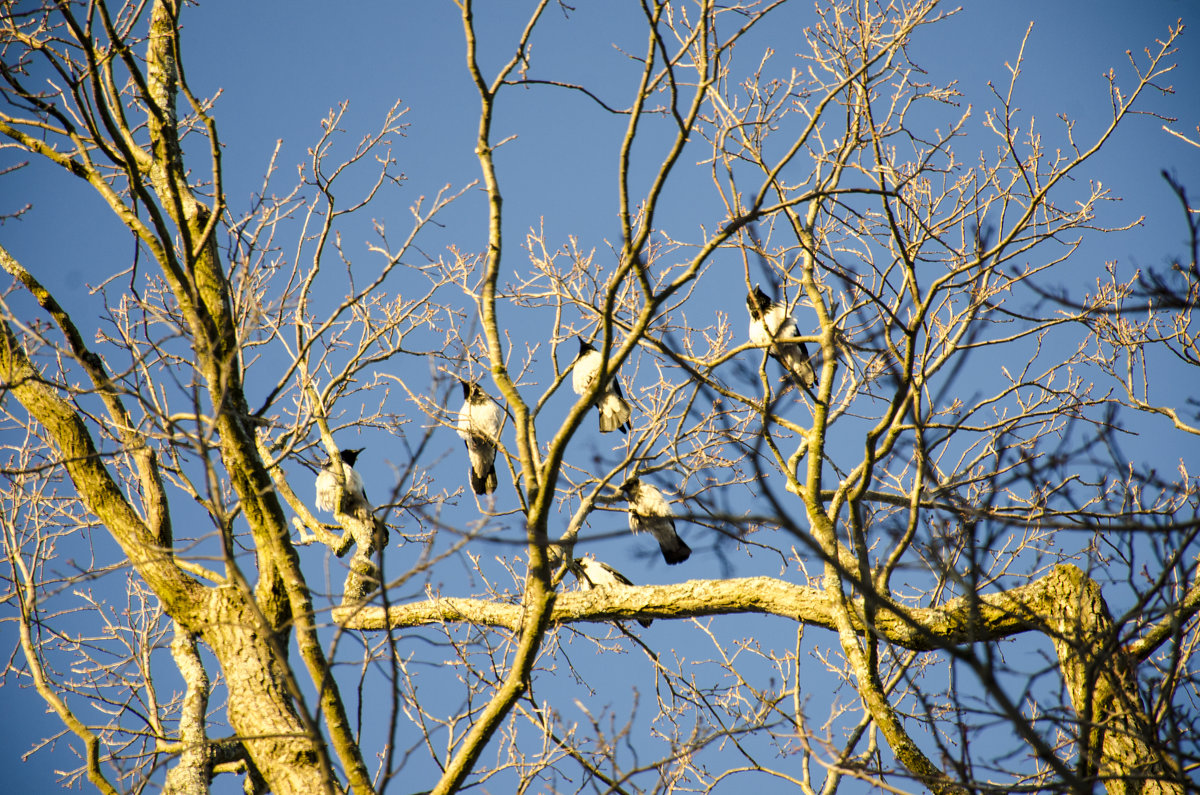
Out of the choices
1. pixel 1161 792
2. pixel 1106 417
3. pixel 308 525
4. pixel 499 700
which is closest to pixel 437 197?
pixel 308 525

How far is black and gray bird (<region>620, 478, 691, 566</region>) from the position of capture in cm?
646

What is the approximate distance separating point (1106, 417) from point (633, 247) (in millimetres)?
1152

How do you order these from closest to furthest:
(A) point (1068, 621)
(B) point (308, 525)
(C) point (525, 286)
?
(A) point (1068, 621) < (C) point (525, 286) < (B) point (308, 525)

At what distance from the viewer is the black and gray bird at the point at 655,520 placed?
6.46 m

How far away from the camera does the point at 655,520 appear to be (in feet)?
21.6

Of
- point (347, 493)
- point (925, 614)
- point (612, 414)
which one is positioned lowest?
point (925, 614)

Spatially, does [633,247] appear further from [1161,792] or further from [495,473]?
[495,473]

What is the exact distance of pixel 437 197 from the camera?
4.64m

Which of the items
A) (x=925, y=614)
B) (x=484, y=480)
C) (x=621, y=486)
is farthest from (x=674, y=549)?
(x=925, y=614)

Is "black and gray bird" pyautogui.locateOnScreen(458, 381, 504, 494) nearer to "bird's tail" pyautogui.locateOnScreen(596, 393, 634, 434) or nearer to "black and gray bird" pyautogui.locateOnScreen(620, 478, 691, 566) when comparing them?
"bird's tail" pyautogui.locateOnScreen(596, 393, 634, 434)

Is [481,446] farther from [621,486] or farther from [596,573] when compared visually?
[621,486]

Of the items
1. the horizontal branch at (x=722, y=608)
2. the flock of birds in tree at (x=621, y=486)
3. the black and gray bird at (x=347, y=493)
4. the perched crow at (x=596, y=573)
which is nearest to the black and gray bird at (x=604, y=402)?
the flock of birds in tree at (x=621, y=486)

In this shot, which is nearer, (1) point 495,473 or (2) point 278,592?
(2) point 278,592

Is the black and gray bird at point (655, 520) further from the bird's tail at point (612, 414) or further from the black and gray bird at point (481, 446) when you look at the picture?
the black and gray bird at point (481, 446)
